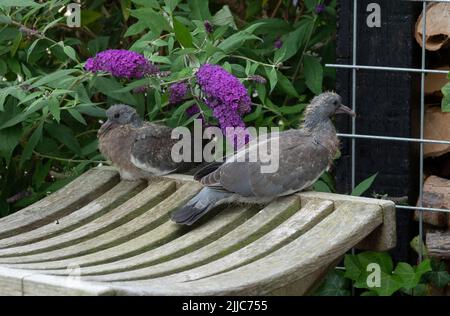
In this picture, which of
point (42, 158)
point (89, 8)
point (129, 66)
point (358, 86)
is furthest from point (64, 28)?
point (358, 86)

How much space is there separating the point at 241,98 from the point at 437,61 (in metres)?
0.74

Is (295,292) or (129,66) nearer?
(295,292)

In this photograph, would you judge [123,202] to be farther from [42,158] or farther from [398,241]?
[398,241]

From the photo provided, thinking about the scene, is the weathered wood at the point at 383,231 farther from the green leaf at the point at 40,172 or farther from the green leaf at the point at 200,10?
the green leaf at the point at 40,172

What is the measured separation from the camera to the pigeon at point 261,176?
353cm

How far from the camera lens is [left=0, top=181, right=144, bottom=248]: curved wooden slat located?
11.7 ft

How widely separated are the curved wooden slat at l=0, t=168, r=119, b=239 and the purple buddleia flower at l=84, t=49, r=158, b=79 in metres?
0.37

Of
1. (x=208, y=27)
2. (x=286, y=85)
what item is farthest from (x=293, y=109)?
(x=208, y=27)

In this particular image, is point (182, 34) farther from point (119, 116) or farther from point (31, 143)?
point (31, 143)

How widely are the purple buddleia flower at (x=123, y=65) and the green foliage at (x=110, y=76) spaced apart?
51 millimetres

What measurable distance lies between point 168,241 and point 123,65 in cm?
62

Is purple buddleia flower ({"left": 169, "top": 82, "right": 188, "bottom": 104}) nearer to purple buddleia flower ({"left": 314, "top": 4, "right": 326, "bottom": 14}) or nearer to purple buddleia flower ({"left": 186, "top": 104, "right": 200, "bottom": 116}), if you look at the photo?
purple buddleia flower ({"left": 186, "top": 104, "right": 200, "bottom": 116})

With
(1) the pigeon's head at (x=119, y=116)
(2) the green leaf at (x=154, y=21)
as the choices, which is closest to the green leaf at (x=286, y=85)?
(2) the green leaf at (x=154, y=21)

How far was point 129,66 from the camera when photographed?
376cm
